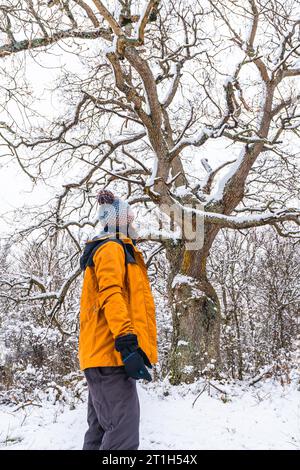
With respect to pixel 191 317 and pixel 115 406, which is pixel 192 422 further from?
pixel 191 317

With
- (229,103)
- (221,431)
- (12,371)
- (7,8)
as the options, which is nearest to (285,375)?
(221,431)

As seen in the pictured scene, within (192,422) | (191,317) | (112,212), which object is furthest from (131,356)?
(191,317)

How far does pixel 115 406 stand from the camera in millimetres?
2193

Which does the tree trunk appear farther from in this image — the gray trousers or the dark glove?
the dark glove

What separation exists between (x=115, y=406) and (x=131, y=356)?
0.34m

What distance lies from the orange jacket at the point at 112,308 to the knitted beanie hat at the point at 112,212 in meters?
0.26

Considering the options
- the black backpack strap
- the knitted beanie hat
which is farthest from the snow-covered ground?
the knitted beanie hat

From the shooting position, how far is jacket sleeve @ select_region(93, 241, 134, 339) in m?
2.18

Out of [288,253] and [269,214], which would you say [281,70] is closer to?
[269,214]

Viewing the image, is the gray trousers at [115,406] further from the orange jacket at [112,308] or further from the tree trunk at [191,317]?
the tree trunk at [191,317]

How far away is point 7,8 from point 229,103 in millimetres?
3900

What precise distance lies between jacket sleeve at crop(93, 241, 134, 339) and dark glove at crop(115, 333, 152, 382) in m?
0.04

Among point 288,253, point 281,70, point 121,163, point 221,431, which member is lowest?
point 221,431

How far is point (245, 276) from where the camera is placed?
15.0m
